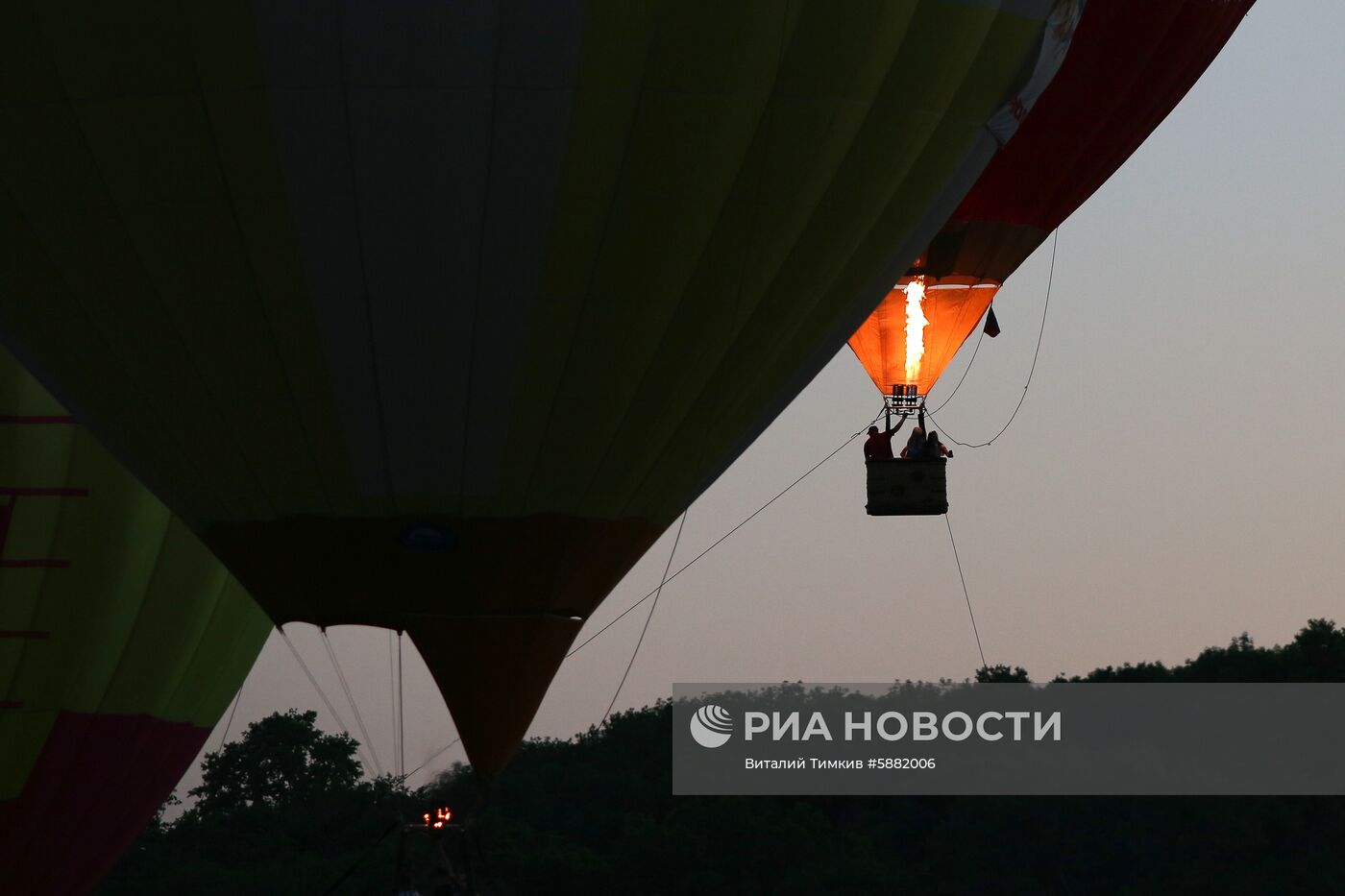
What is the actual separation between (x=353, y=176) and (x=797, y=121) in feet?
6.18

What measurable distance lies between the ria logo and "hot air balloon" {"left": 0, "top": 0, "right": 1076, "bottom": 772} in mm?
28451

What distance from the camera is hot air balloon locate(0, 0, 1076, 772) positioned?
968cm

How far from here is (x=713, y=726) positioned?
133ft

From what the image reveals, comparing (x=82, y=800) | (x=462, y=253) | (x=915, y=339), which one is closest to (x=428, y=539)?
(x=462, y=253)

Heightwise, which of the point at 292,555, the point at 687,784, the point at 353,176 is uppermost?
the point at 687,784

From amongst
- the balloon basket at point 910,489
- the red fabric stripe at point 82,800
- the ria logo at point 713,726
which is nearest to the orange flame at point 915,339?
the balloon basket at point 910,489

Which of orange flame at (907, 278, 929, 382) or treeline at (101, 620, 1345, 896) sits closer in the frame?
orange flame at (907, 278, 929, 382)

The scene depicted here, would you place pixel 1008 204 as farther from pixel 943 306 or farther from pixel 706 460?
pixel 706 460

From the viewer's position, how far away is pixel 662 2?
31.9ft

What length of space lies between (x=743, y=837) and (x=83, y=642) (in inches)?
1114

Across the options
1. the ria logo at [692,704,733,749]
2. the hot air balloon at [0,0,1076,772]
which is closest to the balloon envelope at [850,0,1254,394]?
the hot air balloon at [0,0,1076,772]

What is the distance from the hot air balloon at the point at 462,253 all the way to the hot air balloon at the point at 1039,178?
5217mm

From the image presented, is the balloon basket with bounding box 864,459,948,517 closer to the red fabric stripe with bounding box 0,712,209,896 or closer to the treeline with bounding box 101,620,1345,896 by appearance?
the red fabric stripe with bounding box 0,712,209,896

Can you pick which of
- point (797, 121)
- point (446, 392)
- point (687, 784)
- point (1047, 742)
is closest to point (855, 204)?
point (797, 121)
